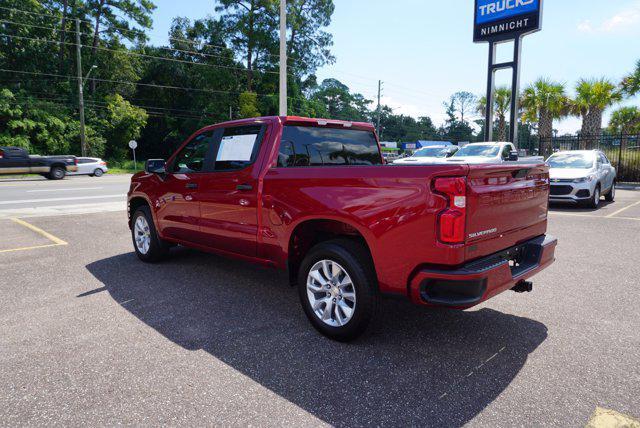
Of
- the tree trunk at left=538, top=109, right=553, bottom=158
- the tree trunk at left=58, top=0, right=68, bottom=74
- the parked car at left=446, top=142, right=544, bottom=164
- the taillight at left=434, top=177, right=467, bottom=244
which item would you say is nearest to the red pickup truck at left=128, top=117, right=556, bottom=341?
the taillight at left=434, top=177, right=467, bottom=244

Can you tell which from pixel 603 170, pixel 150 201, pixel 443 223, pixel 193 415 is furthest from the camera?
pixel 603 170

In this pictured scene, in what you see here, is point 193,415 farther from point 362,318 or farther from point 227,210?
point 227,210

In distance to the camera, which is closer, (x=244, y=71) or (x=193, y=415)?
(x=193, y=415)

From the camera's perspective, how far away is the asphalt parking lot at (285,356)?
260 centimetres

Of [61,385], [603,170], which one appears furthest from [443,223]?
[603,170]

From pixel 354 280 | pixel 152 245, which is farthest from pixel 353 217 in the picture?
pixel 152 245

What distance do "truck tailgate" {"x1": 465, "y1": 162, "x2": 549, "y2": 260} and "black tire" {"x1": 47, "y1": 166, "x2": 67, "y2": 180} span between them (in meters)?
26.8

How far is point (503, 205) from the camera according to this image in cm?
323

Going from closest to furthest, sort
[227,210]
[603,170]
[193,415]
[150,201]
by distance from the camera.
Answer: [193,415]
[227,210]
[150,201]
[603,170]

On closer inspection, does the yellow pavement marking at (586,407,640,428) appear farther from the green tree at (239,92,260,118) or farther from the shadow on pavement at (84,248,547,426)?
the green tree at (239,92,260,118)

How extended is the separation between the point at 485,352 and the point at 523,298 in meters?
1.50

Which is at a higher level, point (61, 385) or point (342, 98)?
point (342, 98)

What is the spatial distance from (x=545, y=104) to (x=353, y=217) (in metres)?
31.5

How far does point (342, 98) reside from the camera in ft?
316
